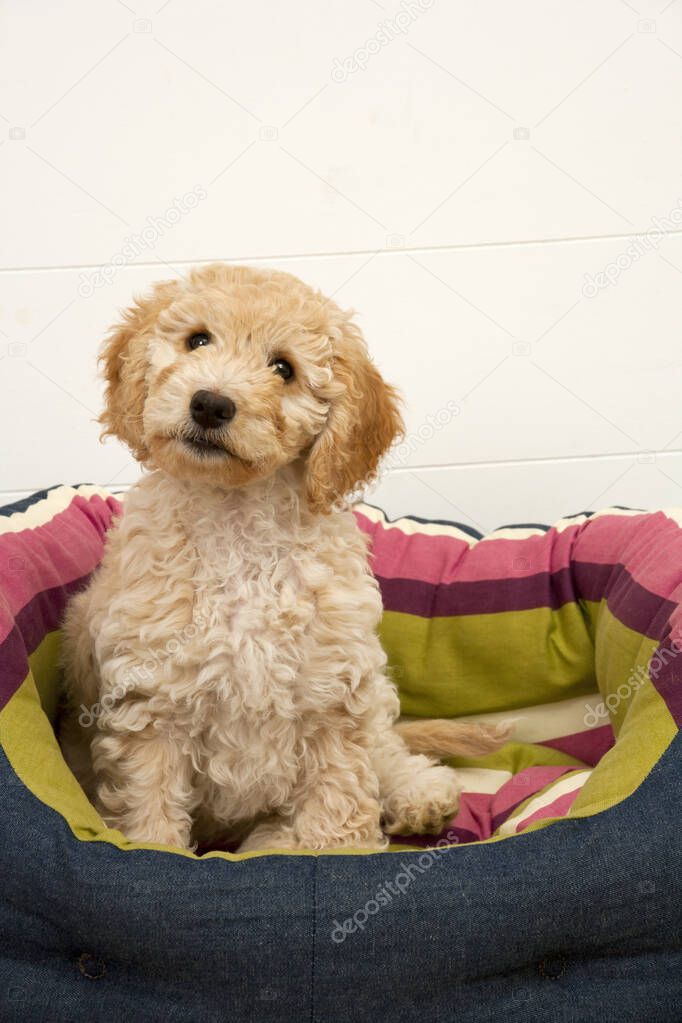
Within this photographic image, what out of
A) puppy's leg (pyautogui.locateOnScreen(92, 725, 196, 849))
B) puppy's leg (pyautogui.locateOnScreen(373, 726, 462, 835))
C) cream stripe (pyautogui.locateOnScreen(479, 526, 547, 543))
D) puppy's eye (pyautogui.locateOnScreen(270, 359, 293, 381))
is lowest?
puppy's leg (pyautogui.locateOnScreen(92, 725, 196, 849))

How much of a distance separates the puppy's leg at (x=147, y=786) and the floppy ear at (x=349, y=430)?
2.19 feet

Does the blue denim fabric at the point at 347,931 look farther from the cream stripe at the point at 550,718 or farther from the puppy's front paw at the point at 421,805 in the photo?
the cream stripe at the point at 550,718

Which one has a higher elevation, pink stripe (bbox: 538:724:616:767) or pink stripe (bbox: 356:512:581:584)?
pink stripe (bbox: 356:512:581:584)

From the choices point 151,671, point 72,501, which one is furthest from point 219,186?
point 151,671

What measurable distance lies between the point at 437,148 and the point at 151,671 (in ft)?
7.71

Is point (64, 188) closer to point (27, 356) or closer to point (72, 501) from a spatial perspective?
point (27, 356)

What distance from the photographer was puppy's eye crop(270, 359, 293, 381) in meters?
2.09

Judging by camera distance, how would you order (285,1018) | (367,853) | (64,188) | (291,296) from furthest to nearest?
1. (64,188)
2. (291,296)
3. (367,853)
4. (285,1018)

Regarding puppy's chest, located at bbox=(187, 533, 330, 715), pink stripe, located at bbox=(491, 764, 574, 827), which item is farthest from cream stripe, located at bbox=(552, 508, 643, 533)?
puppy's chest, located at bbox=(187, 533, 330, 715)

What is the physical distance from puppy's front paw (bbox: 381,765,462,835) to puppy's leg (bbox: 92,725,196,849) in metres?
0.60

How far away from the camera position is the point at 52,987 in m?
1.72
